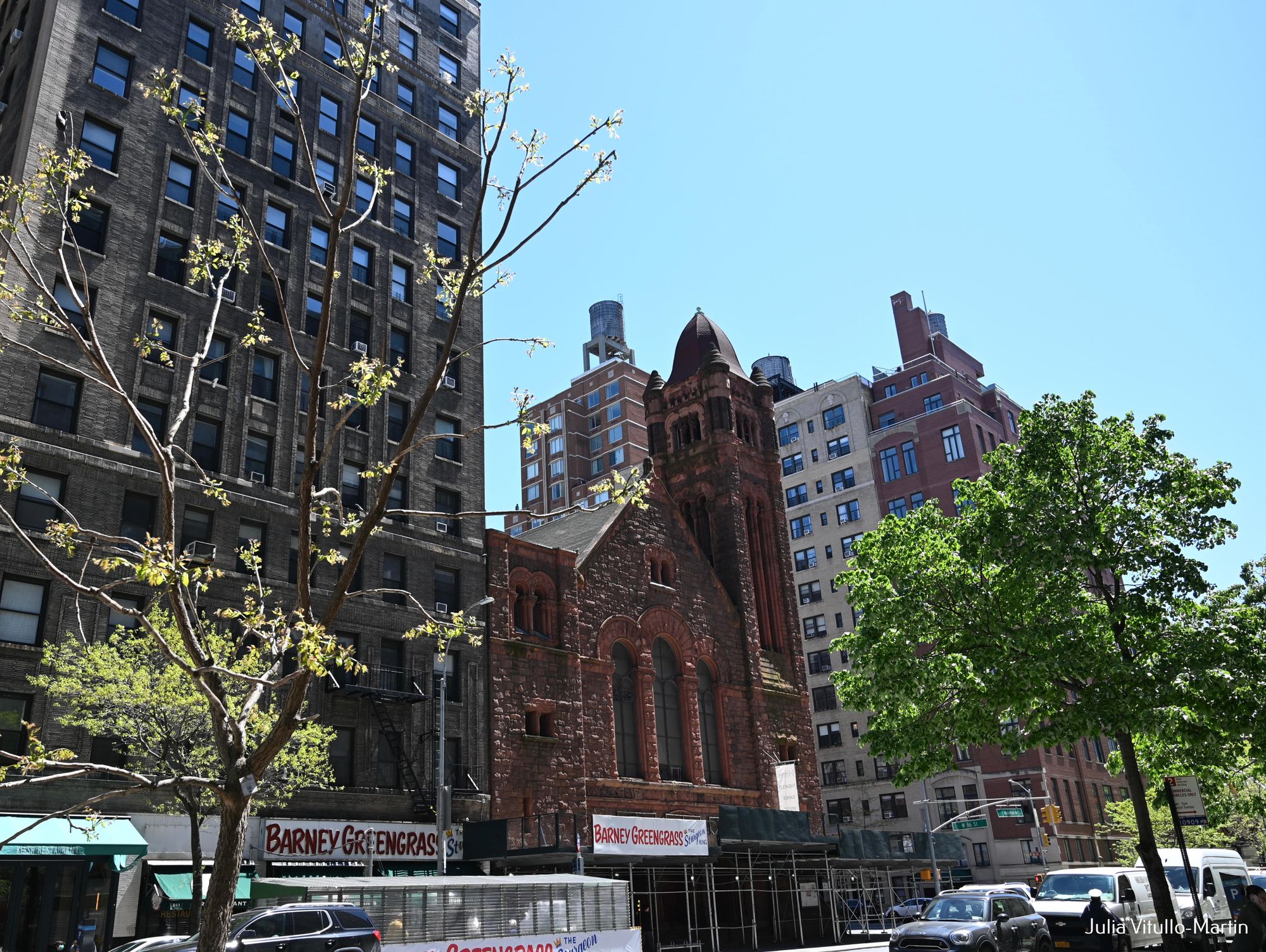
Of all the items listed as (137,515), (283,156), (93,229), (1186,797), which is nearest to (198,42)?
(283,156)

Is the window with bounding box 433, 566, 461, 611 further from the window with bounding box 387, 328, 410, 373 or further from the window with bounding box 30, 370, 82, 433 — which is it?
the window with bounding box 30, 370, 82, 433

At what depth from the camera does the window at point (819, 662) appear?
83.3 meters

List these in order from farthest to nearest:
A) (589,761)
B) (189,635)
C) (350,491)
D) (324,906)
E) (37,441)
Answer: (589,761) → (350,491) → (37,441) → (324,906) → (189,635)

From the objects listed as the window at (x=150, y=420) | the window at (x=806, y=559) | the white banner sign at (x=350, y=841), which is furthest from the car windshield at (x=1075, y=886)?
the window at (x=806, y=559)

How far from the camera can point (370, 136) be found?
46.4 m

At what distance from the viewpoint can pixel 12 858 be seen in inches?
1038

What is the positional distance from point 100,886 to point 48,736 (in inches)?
175

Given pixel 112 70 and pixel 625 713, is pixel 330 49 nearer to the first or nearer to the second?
pixel 112 70

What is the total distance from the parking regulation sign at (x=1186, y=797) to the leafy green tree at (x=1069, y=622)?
0.91 m

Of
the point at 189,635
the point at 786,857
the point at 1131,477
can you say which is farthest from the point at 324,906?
the point at 786,857

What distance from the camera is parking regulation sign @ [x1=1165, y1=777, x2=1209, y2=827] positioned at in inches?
861

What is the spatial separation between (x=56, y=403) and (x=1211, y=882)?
124 ft

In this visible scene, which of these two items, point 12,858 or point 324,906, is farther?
point 12,858

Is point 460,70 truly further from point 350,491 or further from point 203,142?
point 203,142
